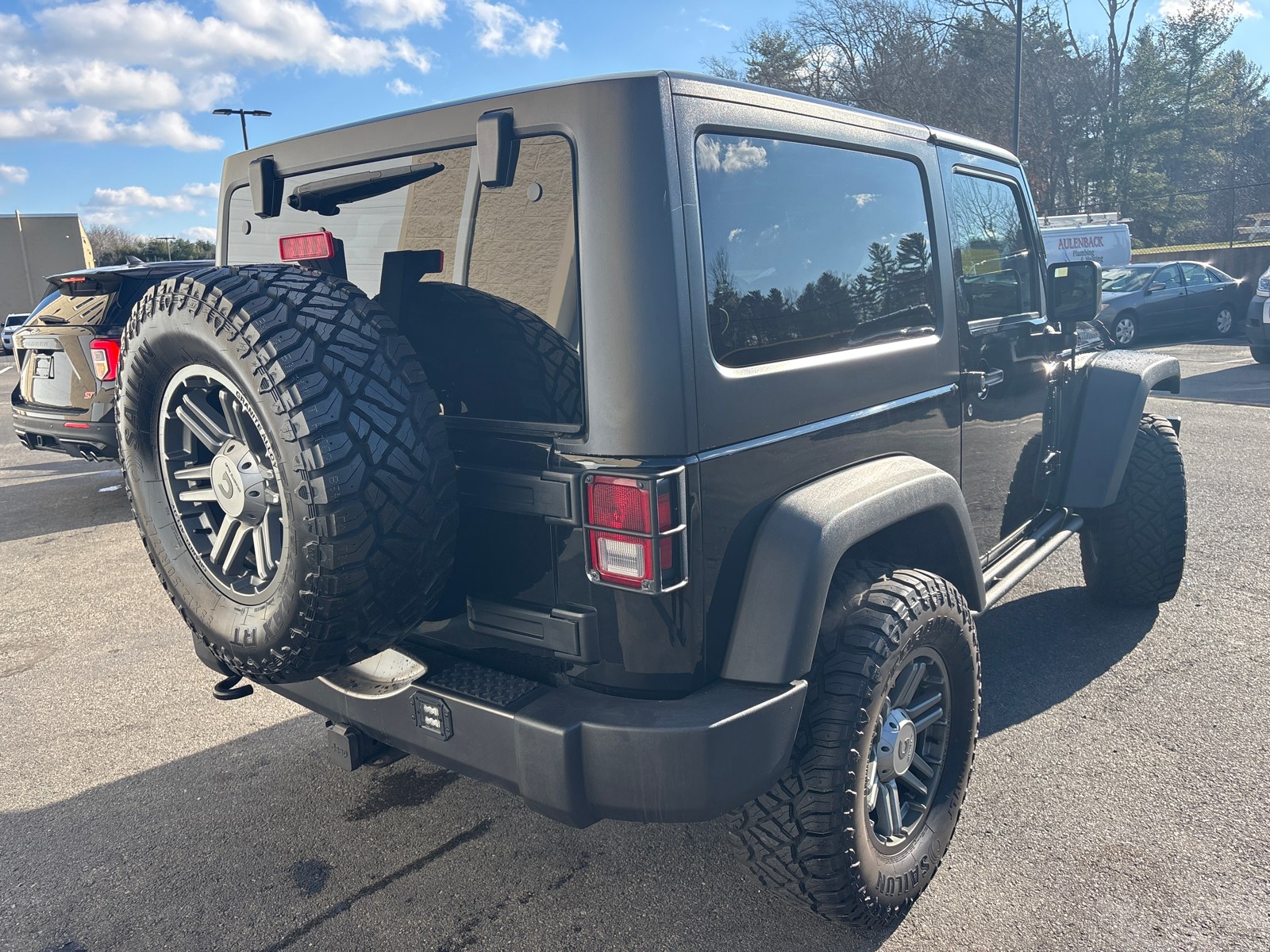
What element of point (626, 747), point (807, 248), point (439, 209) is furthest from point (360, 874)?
point (807, 248)

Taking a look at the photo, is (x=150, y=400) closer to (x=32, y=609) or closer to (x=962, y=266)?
(x=962, y=266)

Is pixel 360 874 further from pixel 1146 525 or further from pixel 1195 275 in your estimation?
pixel 1195 275

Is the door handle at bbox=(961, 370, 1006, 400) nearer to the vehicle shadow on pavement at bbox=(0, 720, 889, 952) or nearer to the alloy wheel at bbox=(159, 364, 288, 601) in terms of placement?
the vehicle shadow on pavement at bbox=(0, 720, 889, 952)

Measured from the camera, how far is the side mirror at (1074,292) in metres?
3.60

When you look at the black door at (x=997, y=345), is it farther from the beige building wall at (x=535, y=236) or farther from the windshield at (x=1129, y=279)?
the windshield at (x=1129, y=279)

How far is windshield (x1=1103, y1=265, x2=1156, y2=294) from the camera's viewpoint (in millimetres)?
16866

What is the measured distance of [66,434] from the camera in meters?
6.52

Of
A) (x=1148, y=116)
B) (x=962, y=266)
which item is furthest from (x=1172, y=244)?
(x=962, y=266)

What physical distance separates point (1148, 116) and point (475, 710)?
44942 mm

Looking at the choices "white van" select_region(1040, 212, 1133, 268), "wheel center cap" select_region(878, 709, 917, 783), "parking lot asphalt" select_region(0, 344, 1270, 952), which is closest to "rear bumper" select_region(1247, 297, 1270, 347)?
"white van" select_region(1040, 212, 1133, 268)

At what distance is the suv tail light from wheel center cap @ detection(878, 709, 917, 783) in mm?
840

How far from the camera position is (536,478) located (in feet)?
6.38

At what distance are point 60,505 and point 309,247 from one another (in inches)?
260

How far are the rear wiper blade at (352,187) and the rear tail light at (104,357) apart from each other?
4663 millimetres
